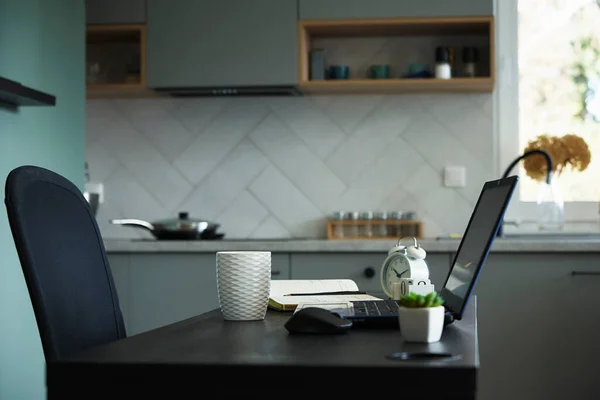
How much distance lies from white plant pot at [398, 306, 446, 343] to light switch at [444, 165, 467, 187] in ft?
9.14

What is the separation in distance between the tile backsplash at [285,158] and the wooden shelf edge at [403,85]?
13cm

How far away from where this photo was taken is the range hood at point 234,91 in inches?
149

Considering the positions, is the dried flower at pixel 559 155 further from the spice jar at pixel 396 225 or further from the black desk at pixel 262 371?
the black desk at pixel 262 371

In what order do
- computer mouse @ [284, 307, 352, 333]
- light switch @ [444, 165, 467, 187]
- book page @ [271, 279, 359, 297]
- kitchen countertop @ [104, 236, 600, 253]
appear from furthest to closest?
light switch @ [444, 165, 467, 187] < kitchen countertop @ [104, 236, 600, 253] < book page @ [271, 279, 359, 297] < computer mouse @ [284, 307, 352, 333]

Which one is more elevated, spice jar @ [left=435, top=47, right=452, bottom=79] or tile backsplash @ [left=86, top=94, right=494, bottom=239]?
spice jar @ [left=435, top=47, right=452, bottom=79]

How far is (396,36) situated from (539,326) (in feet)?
5.06

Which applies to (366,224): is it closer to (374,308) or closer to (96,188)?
(96,188)

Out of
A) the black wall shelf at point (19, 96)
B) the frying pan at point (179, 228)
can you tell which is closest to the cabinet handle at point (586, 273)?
the frying pan at point (179, 228)

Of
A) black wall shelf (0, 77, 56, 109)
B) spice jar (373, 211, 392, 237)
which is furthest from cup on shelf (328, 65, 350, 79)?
black wall shelf (0, 77, 56, 109)

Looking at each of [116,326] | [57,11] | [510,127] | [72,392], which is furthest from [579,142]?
[72,392]

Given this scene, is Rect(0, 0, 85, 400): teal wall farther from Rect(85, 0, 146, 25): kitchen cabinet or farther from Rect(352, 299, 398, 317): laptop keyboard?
Rect(352, 299, 398, 317): laptop keyboard

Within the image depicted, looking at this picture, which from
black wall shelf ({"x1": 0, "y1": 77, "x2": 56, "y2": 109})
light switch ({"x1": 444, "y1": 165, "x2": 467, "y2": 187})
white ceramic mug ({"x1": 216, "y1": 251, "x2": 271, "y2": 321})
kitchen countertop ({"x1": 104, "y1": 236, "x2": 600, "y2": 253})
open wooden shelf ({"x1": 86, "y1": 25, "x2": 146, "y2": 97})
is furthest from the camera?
light switch ({"x1": 444, "y1": 165, "x2": 467, "y2": 187})

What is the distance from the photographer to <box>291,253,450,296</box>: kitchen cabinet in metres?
3.41

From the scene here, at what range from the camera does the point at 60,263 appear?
1521 millimetres
